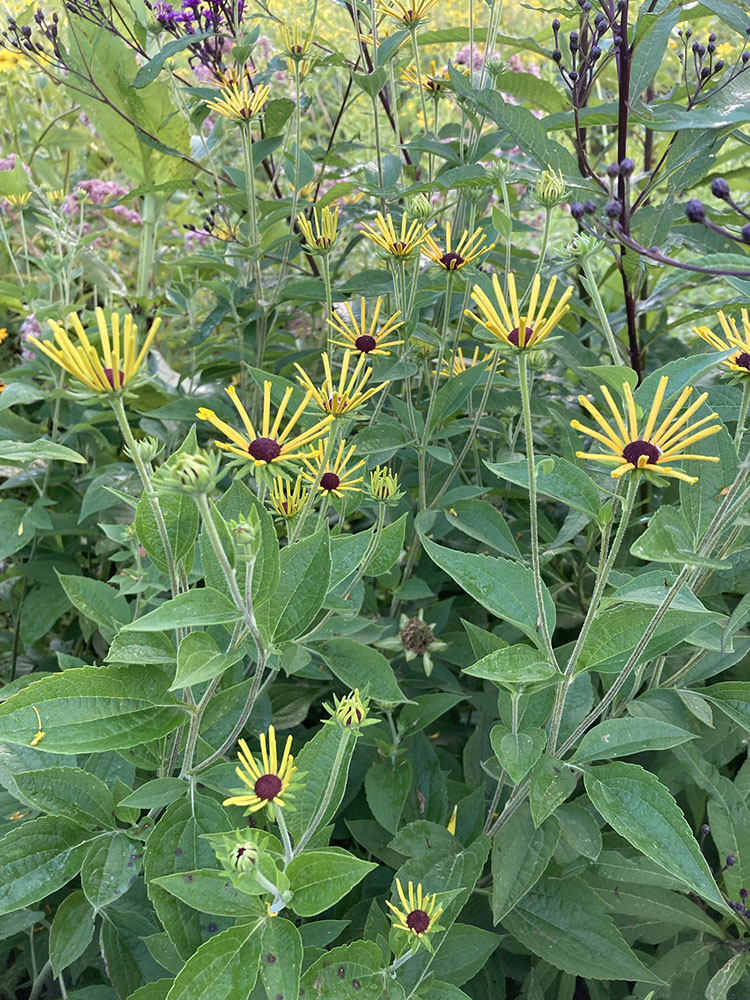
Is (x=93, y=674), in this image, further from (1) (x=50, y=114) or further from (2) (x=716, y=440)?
(1) (x=50, y=114)

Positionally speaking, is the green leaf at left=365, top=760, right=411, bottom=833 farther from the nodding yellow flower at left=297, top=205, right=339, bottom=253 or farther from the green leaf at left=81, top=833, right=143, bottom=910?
the nodding yellow flower at left=297, top=205, right=339, bottom=253

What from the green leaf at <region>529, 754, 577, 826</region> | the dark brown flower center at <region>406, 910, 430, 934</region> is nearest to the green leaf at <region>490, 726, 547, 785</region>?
the green leaf at <region>529, 754, 577, 826</region>

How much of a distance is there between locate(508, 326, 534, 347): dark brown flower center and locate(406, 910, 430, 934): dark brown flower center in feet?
1.41

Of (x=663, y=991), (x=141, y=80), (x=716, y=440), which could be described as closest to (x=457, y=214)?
(x=141, y=80)

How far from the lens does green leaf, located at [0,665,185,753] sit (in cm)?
62

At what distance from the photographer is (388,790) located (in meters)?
0.86

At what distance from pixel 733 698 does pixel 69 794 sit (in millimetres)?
626

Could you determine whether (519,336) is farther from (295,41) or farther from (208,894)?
(295,41)

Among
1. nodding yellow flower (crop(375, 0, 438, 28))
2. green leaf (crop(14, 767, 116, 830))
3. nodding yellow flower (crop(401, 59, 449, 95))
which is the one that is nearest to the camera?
green leaf (crop(14, 767, 116, 830))

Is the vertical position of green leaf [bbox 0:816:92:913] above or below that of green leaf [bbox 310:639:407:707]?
below

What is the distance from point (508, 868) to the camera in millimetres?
755

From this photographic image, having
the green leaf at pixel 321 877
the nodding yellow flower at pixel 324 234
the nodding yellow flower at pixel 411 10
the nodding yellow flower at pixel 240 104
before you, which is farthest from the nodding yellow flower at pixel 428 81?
the green leaf at pixel 321 877

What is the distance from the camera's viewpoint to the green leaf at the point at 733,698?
80 cm

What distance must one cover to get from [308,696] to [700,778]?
457 millimetres
